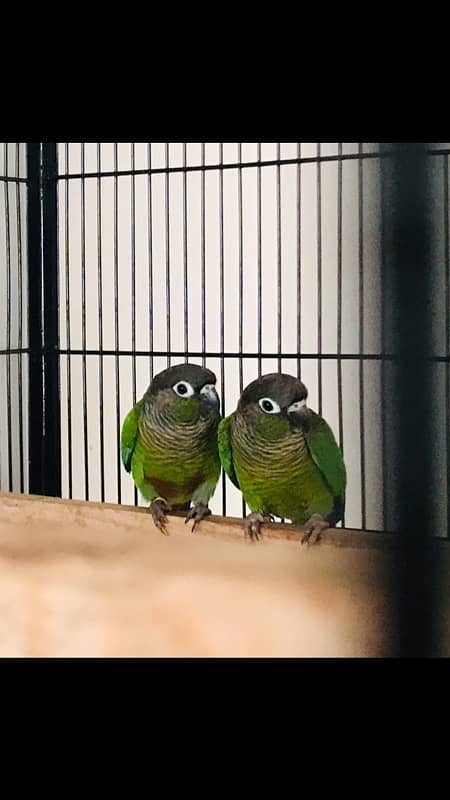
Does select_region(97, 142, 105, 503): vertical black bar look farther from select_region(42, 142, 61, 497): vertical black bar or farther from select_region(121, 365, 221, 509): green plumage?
select_region(121, 365, 221, 509): green plumage

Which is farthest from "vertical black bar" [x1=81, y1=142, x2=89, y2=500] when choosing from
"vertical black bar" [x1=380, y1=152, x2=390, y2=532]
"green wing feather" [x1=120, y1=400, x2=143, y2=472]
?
"vertical black bar" [x1=380, y1=152, x2=390, y2=532]

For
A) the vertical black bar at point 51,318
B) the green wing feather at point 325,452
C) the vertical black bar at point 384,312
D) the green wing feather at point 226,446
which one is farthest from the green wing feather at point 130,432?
the vertical black bar at point 384,312

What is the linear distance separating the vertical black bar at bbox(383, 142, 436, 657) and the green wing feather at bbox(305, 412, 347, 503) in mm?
656

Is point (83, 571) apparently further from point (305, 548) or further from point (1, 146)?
point (1, 146)

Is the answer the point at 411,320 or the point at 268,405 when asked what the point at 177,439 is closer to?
the point at 268,405

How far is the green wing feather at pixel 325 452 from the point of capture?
945 millimetres

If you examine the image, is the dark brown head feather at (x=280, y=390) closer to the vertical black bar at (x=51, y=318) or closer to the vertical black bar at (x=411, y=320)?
the vertical black bar at (x=51, y=318)

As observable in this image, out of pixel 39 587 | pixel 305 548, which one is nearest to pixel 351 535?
pixel 305 548

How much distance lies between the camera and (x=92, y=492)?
135 centimetres

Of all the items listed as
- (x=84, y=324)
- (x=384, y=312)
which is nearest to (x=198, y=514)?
(x=84, y=324)

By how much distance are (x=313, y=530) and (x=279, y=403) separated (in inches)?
7.0

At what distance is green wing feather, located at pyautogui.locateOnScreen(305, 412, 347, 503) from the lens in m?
0.95

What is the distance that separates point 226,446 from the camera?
3.27 feet

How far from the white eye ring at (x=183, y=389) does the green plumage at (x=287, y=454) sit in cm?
6
